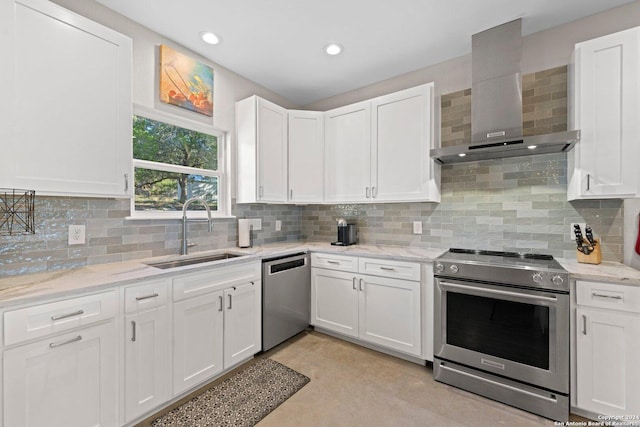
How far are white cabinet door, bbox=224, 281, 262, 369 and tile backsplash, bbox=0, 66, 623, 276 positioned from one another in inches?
26.5

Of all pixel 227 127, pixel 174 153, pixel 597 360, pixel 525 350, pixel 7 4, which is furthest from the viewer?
pixel 227 127

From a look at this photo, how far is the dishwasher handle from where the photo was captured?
2555 mm

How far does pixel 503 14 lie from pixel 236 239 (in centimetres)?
304

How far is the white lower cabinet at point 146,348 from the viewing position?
5.27 ft

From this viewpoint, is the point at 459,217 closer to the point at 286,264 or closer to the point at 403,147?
the point at 403,147

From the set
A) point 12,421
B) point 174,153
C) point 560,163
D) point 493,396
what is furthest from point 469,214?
point 12,421

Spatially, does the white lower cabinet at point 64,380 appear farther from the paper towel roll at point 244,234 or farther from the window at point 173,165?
the paper towel roll at point 244,234

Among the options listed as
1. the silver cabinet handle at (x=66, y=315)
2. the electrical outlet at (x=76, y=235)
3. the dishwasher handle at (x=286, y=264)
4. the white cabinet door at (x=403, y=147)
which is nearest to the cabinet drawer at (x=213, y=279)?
the dishwasher handle at (x=286, y=264)

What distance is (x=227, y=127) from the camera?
288 cm

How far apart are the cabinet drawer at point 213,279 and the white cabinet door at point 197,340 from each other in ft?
0.16

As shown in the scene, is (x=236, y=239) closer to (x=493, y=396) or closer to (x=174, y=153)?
(x=174, y=153)

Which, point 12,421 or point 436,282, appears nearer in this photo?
point 12,421

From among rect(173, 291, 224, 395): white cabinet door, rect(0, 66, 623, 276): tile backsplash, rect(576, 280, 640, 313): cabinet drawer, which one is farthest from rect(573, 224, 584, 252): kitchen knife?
rect(173, 291, 224, 395): white cabinet door

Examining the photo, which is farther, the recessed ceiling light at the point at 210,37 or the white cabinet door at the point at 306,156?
the white cabinet door at the point at 306,156
